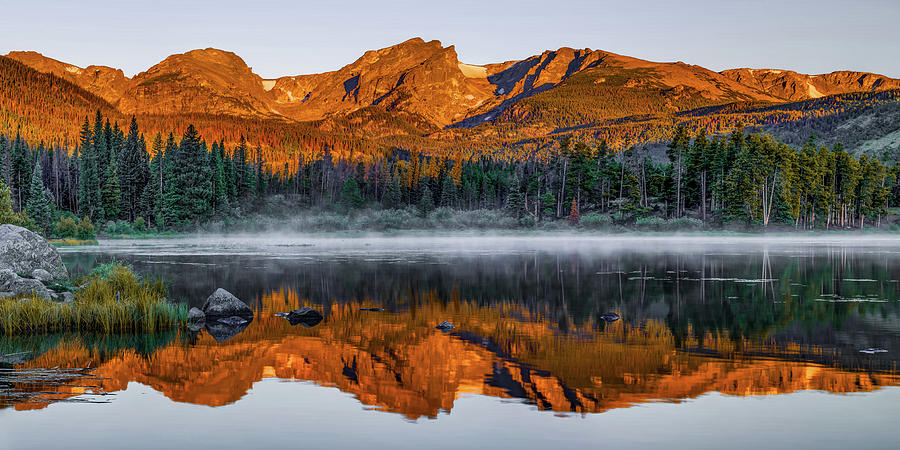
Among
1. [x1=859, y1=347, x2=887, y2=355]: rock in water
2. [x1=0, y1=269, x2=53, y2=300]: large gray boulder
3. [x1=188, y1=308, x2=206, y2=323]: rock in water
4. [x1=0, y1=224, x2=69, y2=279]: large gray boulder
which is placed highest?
[x1=0, y1=224, x2=69, y2=279]: large gray boulder

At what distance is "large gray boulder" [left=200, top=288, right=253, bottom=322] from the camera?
65.7 feet

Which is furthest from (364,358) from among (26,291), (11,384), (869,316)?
(869,316)

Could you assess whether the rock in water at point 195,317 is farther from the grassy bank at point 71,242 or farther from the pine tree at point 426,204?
the pine tree at point 426,204

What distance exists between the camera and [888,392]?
1161cm

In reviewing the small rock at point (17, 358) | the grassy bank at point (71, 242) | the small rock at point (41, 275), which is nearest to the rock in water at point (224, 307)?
the small rock at point (17, 358)

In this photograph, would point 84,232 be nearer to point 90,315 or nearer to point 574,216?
point 574,216

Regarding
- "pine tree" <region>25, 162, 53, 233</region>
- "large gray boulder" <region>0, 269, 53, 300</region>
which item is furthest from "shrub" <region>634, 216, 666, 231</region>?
"large gray boulder" <region>0, 269, 53, 300</region>

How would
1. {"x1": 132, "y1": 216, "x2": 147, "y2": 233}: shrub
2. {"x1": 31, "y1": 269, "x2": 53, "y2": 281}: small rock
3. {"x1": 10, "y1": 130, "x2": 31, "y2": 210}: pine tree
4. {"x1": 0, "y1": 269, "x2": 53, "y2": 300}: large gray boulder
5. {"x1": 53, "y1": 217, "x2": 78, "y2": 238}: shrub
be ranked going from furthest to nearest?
{"x1": 10, "y1": 130, "x2": 31, "y2": 210}: pine tree
{"x1": 132, "y1": 216, "x2": 147, "y2": 233}: shrub
{"x1": 53, "y1": 217, "x2": 78, "y2": 238}: shrub
{"x1": 31, "y1": 269, "x2": 53, "y2": 281}: small rock
{"x1": 0, "y1": 269, "x2": 53, "y2": 300}: large gray boulder

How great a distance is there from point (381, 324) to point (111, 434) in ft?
32.8

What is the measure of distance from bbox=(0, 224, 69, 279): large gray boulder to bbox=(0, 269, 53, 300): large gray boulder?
6.02ft

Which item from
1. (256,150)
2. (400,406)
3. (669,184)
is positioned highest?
(256,150)

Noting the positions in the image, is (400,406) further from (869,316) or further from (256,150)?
(256,150)

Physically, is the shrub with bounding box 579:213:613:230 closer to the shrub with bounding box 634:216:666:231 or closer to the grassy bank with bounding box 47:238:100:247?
the shrub with bounding box 634:216:666:231

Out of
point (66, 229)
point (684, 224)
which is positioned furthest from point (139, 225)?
point (684, 224)
